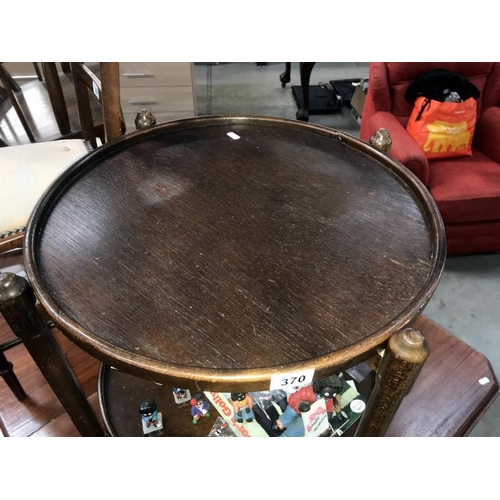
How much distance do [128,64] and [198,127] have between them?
5.04ft

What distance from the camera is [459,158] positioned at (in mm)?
2096

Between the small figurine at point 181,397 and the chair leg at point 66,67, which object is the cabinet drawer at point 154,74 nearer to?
the chair leg at point 66,67

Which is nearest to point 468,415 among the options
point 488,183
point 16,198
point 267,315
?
point 267,315

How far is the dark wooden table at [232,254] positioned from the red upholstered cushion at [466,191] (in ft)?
2.99

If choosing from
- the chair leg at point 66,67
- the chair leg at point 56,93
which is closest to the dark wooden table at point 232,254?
the chair leg at point 56,93

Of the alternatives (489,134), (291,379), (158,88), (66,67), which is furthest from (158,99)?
(291,379)

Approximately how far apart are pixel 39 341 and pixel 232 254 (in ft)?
1.33

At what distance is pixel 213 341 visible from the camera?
2.31ft

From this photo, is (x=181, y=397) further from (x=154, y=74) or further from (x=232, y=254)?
(x=154, y=74)

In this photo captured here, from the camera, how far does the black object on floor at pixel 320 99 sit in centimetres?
330

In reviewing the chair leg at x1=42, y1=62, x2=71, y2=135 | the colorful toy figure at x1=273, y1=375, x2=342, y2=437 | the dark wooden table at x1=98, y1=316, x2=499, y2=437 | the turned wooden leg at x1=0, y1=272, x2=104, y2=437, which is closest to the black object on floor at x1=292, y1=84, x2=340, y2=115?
the chair leg at x1=42, y1=62, x2=71, y2=135
